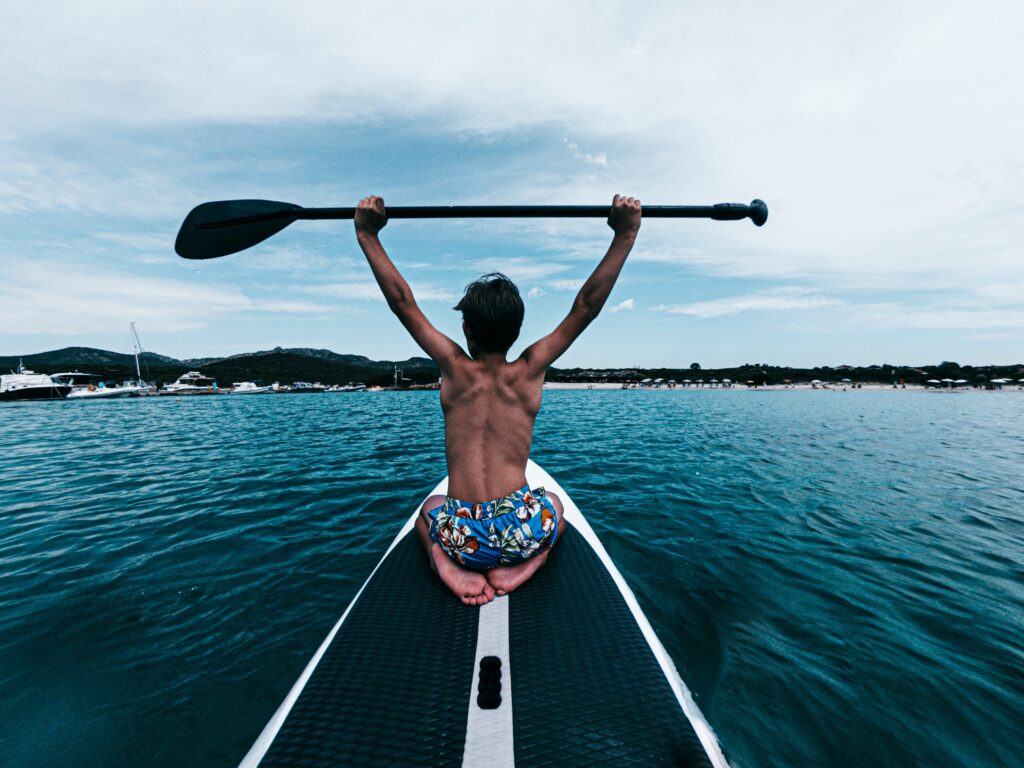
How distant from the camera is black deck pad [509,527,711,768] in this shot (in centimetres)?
165

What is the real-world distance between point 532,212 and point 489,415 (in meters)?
1.86

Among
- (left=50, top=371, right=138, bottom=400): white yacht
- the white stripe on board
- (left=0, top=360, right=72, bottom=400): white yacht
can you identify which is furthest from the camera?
(left=50, top=371, right=138, bottom=400): white yacht

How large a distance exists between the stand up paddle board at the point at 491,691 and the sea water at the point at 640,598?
138cm

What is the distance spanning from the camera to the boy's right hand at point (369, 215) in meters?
2.78

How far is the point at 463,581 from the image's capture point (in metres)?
2.55

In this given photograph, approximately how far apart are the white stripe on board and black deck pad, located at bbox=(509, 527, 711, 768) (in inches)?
1.4

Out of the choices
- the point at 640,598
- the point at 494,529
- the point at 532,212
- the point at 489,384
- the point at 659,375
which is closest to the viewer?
the point at 494,529

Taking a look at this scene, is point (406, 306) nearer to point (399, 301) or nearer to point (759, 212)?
point (399, 301)

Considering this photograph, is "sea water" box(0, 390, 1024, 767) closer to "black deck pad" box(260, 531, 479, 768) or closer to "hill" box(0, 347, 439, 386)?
"black deck pad" box(260, 531, 479, 768)

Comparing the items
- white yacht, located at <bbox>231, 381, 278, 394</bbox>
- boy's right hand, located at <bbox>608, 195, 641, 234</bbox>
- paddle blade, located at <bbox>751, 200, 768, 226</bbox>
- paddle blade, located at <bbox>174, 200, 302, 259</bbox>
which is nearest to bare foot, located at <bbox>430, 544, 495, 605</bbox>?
boy's right hand, located at <bbox>608, 195, 641, 234</bbox>

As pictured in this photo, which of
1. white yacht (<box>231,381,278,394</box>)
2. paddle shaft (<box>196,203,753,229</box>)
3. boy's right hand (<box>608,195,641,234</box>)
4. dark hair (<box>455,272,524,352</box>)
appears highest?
paddle shaft (<box>196,203,753,229</box>)

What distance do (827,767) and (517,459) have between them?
116 inches

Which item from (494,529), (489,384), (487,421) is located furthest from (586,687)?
(489,384)

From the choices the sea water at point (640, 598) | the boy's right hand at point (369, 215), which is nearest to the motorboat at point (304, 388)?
the sea water at point (640, 598)
